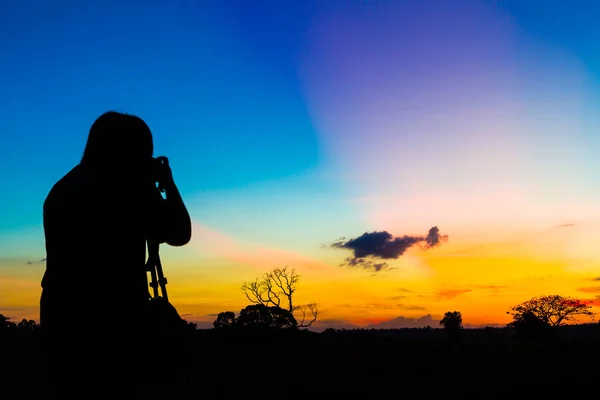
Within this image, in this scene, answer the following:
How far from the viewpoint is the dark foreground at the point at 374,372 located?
Result: 18.6m

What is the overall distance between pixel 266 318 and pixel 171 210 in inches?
1907

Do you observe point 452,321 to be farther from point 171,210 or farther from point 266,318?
point 171,210

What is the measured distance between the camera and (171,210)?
9.80 ft

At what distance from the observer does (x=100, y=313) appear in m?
2.51

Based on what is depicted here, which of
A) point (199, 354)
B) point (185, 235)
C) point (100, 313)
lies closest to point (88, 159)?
point (185, 235)

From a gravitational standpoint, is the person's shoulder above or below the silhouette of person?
above

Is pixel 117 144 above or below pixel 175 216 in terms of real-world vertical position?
above

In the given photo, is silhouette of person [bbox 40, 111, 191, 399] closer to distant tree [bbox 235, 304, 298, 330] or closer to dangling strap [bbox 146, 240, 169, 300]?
dangling strap [bbox 146, 240, 169, 300]

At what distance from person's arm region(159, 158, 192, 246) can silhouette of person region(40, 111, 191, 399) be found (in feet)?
0.18

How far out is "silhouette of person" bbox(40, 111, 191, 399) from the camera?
2482mm

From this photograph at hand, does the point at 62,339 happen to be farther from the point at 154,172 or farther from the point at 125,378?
the point at 154,172

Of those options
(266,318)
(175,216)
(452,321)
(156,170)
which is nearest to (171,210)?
(175,216)

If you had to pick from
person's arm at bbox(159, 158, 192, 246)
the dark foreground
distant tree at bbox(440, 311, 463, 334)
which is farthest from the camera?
distant tree at bbox(440, 311, 463, 334)

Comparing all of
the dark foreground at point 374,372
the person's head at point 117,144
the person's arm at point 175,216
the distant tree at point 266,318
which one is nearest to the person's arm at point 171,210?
the person's arm at point 175,216
